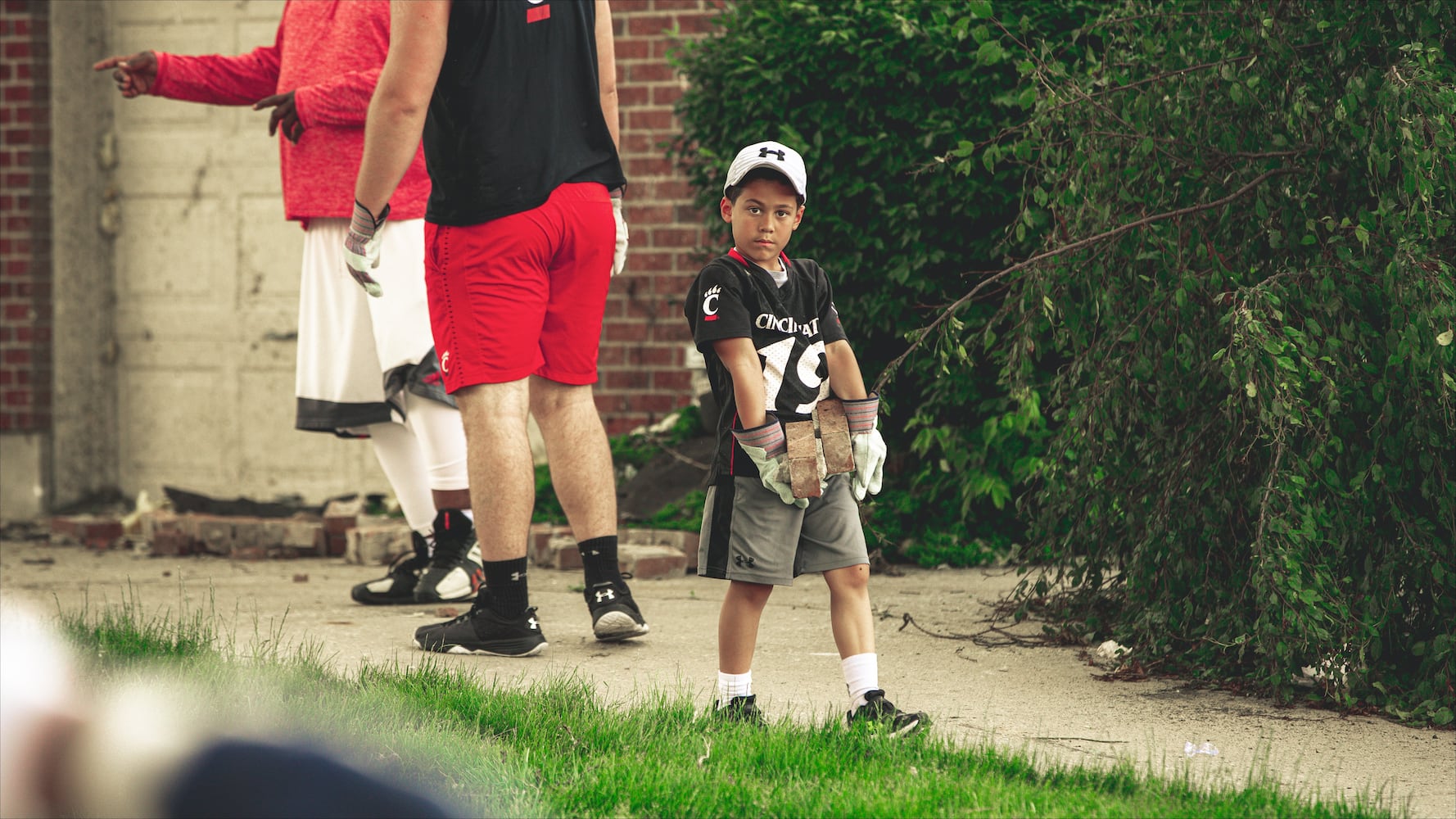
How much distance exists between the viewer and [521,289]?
3924 mm

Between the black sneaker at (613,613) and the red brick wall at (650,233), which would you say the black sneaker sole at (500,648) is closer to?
the black sneaker at (613,613)

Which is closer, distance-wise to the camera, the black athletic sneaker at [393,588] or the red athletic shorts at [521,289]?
the red athletic shorts at [521,289]

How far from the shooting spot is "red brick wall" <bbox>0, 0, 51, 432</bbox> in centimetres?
746

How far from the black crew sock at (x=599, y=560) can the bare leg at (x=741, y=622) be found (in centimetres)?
99

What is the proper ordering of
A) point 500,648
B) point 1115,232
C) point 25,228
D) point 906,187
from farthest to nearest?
point 25,228 < point 906,187 < point 500,648 < point 1115,232

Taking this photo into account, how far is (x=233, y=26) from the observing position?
303 inches

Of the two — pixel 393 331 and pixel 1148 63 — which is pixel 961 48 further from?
pixel 393 331

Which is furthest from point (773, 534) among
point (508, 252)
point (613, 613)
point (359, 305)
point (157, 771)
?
point (359, 305)

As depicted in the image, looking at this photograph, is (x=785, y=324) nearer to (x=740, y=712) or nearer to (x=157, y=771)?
(x=740, y=712)

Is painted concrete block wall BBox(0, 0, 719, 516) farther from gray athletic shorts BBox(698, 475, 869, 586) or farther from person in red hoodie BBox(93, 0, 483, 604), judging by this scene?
gray athletic shorts BBox(698, 475, 869, 586)

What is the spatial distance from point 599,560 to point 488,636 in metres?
0.40

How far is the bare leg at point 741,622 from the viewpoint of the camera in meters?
3.14

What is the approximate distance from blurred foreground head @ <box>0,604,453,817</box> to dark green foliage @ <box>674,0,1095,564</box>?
3.86 m

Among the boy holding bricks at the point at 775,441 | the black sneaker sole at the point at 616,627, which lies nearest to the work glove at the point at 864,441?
the boy holding bricks at the point at 775,441
